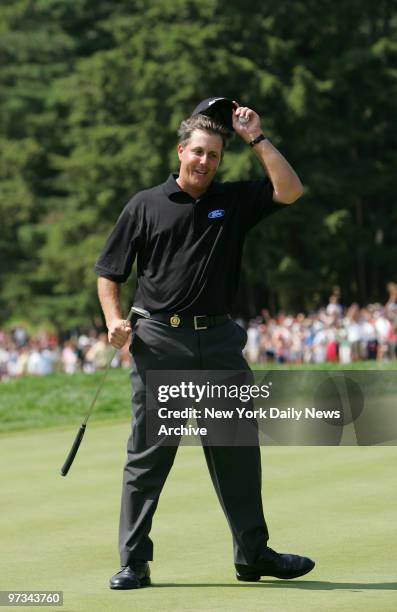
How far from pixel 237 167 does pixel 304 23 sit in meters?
5.57

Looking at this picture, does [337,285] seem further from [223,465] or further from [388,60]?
[223,465]

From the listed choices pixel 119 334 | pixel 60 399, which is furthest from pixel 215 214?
pixel 60 399

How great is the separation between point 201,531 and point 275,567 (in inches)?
42.3

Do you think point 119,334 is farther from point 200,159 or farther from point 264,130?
point 264,130

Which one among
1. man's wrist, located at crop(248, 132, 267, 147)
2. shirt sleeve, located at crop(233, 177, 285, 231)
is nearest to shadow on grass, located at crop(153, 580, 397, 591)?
shirt sleeve, located at crop(233, 177, 285, 231)

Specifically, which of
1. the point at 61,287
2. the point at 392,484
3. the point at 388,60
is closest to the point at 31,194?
the point at 61,287

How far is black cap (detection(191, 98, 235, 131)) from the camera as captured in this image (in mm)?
5531

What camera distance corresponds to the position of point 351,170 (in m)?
44.1

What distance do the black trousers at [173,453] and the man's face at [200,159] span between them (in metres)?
0.58

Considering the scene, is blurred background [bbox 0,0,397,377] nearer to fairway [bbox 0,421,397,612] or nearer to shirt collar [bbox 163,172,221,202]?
fairway [bbox 0,421,397,612]

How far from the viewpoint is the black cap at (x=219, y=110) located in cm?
553

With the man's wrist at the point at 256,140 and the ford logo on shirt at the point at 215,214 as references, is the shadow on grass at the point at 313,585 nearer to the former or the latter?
the ford logo on shirt at the point at 215,214

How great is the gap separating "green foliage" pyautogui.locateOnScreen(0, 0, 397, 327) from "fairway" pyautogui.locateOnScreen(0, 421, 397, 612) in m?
31.4

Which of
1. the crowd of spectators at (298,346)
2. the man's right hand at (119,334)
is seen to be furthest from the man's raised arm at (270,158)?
the crowd of spectators at (298,346)
